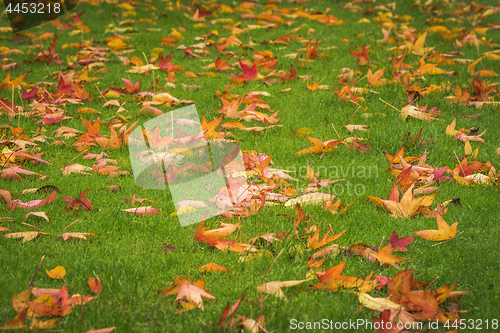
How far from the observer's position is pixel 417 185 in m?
2.56

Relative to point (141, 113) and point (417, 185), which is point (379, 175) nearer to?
point (417, 185)

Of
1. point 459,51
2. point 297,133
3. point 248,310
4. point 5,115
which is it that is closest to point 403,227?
point 248,310

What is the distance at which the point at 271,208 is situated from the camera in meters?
2.36

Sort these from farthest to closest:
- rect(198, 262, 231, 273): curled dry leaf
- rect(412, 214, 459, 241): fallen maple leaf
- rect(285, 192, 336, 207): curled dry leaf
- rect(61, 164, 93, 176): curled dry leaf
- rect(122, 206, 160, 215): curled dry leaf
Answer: rect(61, 164, 93, 176): curled dry leaf < rect(285, 192, 336, 207): curled dry leaf < rect(122, 206, 160, 215): curled dry leaf < rect(412, 214, 459, 241): fallen maple leaf < rect(198, 262, 231, 273): curled dry leaf

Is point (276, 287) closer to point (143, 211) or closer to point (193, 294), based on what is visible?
point (193, 294)

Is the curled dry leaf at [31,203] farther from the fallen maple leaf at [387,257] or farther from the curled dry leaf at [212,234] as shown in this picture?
the fallen maple leaf at [387,257]

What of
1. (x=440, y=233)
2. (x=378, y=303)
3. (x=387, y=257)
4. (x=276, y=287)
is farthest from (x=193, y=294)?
(x=440, y=233)

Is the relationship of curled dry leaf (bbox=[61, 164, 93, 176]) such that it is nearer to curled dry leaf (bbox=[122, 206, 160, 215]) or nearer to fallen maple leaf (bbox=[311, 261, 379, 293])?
curled dry leaf (bbox=[122, 206, 160, 215])

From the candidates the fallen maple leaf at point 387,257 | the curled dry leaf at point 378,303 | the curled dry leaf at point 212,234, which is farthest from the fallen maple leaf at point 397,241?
the curled dry leaf at point 212,234

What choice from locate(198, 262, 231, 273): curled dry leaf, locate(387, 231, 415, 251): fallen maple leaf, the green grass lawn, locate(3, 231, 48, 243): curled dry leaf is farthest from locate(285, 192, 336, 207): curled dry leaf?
locate(3, 231, 48, 243): curled dry leaf

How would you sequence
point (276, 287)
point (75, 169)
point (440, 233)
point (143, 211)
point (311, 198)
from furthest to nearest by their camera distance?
point (75, 169) < point (311, 198) < point (143, 211) < point (440, 233) < point (276, 287)

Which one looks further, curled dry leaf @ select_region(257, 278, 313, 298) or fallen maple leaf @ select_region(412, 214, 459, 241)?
fallen maple leaf @ select_region(412, 214, 459, 241)

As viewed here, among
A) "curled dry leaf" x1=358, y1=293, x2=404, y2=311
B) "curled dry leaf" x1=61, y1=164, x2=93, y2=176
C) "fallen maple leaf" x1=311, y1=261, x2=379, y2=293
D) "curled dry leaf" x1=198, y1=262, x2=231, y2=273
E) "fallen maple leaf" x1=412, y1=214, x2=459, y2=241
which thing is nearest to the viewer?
"curled dry leaf" x1=358, y1=293, x2=404, y2=311

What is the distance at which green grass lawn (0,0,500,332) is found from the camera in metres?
1.68
